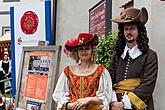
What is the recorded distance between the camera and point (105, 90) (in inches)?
136

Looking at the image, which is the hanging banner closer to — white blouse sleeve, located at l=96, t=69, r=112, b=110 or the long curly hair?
the long curly hair

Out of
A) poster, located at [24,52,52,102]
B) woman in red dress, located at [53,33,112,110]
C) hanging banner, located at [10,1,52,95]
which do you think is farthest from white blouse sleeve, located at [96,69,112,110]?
hanging banner, located at [10,1,52,95]

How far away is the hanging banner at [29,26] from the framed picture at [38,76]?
50 centimetres

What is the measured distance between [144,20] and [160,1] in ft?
1.59

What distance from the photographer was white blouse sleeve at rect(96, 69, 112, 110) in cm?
345

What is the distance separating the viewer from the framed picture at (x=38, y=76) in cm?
438

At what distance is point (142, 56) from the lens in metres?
3.42

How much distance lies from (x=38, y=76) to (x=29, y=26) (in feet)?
3.36

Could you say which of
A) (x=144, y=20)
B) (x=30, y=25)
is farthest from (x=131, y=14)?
(x=30, y=25)

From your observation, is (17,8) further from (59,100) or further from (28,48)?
(59,100)

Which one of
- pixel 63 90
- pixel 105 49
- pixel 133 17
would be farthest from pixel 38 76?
pixel 133 17

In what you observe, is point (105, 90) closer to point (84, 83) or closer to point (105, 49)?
point (84, 83)

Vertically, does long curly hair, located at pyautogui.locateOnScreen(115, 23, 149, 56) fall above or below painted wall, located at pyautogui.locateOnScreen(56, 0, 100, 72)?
below

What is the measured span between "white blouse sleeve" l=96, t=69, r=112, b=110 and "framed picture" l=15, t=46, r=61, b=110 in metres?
0.98
